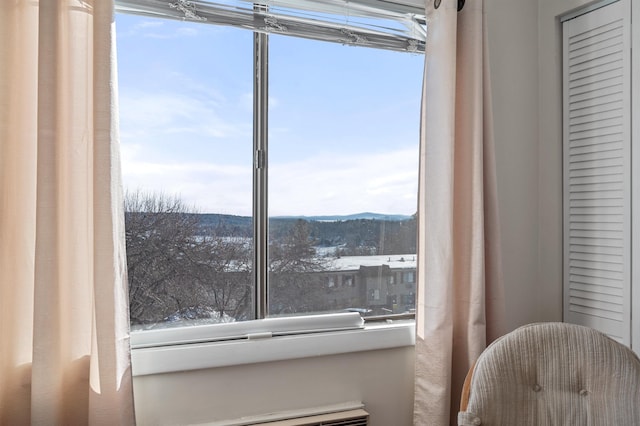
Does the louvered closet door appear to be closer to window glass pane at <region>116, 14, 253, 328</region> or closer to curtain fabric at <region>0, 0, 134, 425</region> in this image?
window glass pane at <region>116, 14, 253, 328</region>

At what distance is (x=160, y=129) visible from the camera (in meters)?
1.82

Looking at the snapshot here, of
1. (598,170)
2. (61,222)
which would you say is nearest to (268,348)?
(61,222)

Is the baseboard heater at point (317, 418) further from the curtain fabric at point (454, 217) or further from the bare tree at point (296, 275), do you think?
the bare tree at point (296, 275)

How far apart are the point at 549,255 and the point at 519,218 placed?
0.21 m

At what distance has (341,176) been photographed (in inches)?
82.2

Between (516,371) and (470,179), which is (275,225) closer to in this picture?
(470,179)

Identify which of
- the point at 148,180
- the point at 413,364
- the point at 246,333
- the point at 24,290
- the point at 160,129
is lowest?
the point at 413,364

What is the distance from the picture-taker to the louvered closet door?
1964 mm

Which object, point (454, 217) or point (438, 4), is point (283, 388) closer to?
point (454, 217)

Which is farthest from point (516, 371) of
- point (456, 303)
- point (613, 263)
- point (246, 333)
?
point (246, 333)

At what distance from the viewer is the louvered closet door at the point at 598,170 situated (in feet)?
6.44

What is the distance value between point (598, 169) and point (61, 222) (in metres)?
2.03

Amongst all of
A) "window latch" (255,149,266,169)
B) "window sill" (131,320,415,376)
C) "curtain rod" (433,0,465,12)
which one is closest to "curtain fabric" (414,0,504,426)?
"curtain rod" (433,0,465,12)

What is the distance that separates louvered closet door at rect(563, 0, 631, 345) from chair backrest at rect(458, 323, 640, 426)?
1.57 feet
